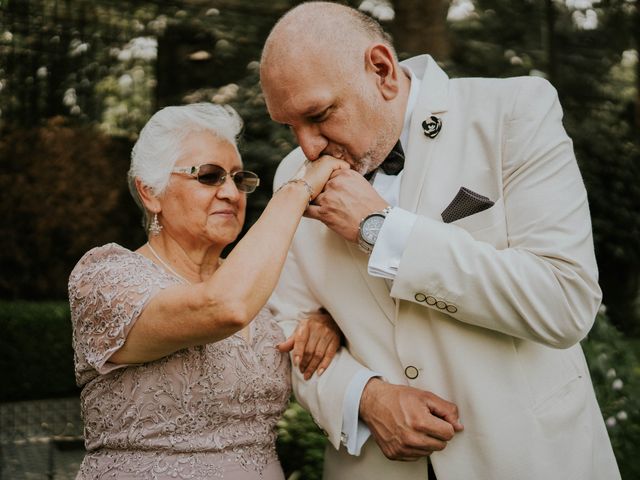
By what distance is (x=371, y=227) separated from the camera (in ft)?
7.79

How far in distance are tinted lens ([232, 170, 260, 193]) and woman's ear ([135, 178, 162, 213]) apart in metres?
0.32

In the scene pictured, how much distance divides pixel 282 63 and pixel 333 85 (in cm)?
19

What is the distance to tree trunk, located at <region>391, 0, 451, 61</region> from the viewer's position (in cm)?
671

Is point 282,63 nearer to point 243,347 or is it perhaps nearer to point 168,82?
point 243,347

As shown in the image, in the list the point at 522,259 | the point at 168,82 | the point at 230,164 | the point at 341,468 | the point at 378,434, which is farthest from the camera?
the point at 168,82

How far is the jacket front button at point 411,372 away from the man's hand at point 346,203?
17.7 inches

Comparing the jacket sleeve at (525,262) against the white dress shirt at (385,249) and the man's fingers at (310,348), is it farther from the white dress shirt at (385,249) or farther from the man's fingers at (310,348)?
the man's fingers at (310,348)

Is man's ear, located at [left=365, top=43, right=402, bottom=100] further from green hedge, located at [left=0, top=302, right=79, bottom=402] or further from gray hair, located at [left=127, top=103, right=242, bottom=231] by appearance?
green hedge, located at [left=0, top=302, right=79, bottom=402]

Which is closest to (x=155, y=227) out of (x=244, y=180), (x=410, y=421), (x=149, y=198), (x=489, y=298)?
(x=149, y=198)

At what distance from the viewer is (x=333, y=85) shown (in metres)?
2.58

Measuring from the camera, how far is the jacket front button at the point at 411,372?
2463mm

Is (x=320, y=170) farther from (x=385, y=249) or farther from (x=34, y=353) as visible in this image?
(x=34, y=353)

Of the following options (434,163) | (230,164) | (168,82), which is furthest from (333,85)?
(168,82)

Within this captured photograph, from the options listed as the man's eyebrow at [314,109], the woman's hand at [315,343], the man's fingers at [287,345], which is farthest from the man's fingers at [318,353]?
the man's eyebrow at [314,109]
